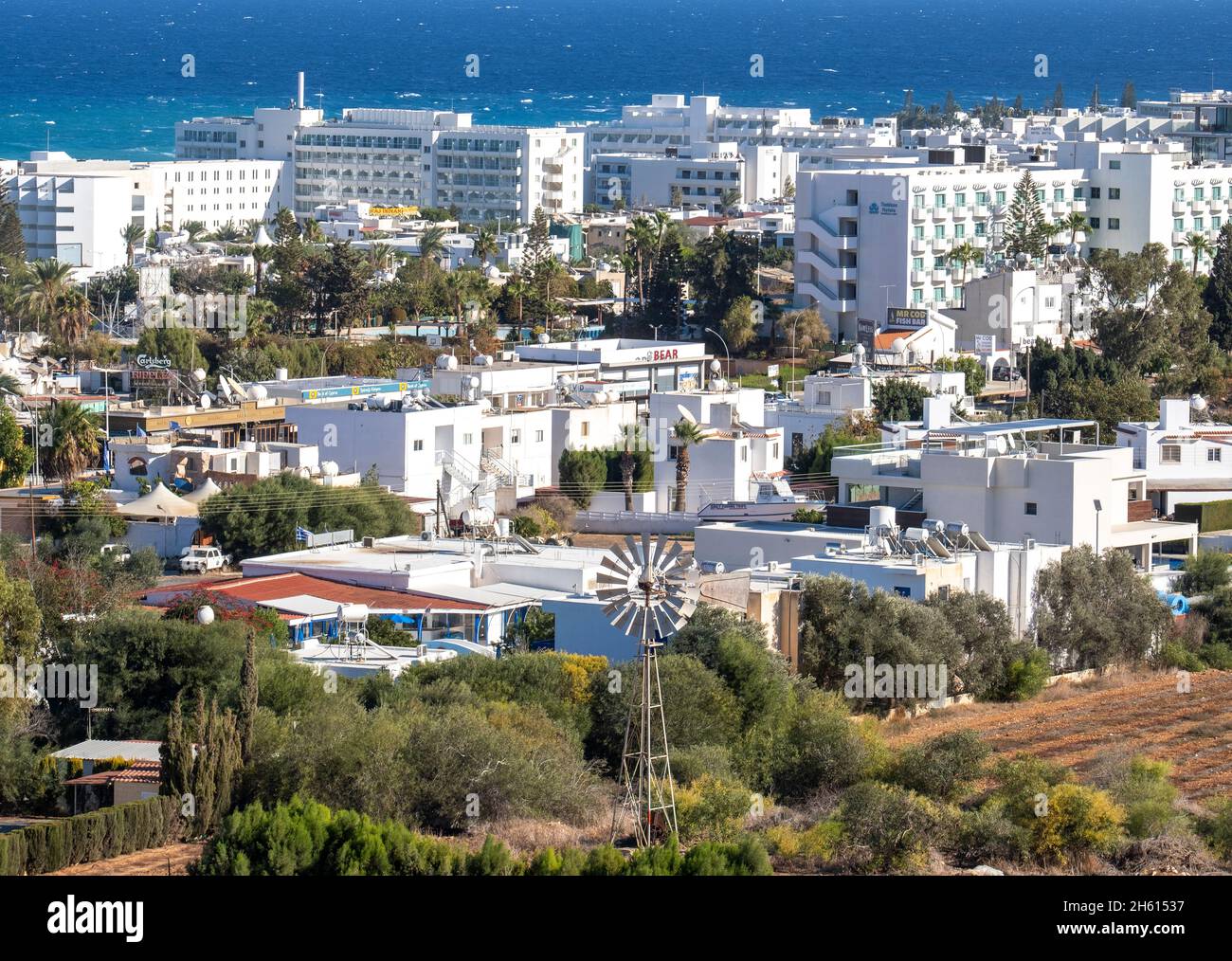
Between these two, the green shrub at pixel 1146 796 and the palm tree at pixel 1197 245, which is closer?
the green shrub at pixel 1146 796

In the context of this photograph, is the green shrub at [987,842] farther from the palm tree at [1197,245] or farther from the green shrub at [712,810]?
the palm tree at [1197,245]

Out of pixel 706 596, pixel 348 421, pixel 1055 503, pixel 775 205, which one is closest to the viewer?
pixel 706 596

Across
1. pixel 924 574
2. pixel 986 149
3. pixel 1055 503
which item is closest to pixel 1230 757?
pixel 924 574

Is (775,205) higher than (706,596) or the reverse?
higher

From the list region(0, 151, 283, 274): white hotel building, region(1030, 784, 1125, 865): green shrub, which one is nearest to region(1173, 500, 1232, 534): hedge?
region(1030, 784, 1125, 865): green shrub

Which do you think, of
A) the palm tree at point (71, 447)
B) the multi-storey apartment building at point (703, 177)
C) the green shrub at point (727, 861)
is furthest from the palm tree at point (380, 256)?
the green shrub at point (727, 861)

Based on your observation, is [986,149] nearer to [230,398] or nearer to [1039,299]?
[1039,299]

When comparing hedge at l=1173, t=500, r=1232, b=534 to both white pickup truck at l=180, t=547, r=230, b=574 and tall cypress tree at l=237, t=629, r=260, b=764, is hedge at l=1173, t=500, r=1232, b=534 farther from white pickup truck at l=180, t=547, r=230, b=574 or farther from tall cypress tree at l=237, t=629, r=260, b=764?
tall cypress tree at l=237, t=629, r=260, b=764
